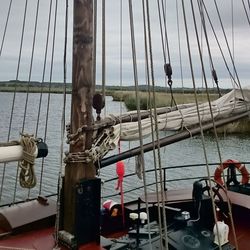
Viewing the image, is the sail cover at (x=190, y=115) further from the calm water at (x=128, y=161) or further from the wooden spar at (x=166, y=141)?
the calm water at (x=128, y=161)

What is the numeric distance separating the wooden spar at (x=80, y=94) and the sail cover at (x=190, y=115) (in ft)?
1.35

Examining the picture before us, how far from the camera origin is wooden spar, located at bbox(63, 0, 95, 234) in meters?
3.71

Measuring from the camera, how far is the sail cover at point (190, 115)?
425cm

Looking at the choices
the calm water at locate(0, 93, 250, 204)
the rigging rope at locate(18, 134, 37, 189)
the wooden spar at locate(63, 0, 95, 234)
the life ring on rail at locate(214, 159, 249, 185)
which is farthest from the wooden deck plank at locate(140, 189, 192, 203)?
the calm water at locate(0, 93, 250, 204)

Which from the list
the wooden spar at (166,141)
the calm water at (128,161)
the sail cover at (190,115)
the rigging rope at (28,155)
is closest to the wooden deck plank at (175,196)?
the wooden spar at (166,141)

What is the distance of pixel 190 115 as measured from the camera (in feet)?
17.2

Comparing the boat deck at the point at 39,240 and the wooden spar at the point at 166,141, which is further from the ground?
the wooden spar at the point at 166,141

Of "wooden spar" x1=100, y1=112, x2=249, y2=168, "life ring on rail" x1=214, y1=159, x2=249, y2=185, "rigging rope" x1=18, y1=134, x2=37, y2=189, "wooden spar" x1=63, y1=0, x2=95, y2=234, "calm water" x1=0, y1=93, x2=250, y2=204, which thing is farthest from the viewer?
"calm water" x1=0, y1=93, x2=250, y2=204

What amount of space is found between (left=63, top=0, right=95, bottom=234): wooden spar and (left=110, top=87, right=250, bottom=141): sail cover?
0.41 meters

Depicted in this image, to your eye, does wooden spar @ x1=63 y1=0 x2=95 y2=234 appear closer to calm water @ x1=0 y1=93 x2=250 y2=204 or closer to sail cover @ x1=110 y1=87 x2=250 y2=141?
sail cover @ x1=110 y1=87 x2=250 y2=141

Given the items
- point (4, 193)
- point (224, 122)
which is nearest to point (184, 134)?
point (224, 122)

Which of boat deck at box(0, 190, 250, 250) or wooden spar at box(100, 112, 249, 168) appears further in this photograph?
wooden spar at box(100, 112, 249, 168)

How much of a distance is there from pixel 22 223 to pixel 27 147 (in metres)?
1.12

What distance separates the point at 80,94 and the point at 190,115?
2082 millimetres
